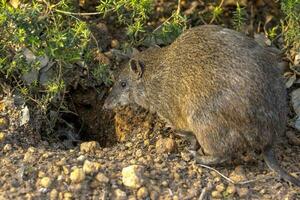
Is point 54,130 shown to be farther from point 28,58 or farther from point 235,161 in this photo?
point 235,161

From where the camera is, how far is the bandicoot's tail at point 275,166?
5.24 meters

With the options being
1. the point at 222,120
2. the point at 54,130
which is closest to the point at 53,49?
the point at 54,130

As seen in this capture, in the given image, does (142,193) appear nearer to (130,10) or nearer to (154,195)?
(154,195)

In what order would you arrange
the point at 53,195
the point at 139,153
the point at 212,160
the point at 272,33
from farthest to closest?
the point at 272,33
the point at 139,153
the point at 212,160
the point at 53,195

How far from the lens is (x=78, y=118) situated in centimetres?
671

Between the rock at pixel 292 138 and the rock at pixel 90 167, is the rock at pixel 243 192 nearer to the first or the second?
A: the rock at pixel 292 138

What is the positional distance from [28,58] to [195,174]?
6.32ft

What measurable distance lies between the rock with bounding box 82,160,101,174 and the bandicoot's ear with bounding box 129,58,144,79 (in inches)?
49.2

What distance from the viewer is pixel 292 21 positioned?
6227mm

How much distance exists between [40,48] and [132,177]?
59.8 inches

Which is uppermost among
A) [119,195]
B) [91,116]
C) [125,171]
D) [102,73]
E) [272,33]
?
[272,33]

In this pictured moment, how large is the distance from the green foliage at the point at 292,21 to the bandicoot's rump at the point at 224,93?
2.58 ft

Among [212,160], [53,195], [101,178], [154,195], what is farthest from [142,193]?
[212,160]

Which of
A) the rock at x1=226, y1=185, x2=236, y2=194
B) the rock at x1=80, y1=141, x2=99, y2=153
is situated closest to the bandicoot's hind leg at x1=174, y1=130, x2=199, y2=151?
the rock at x1=226, y1=185, x2=236, y2=194
